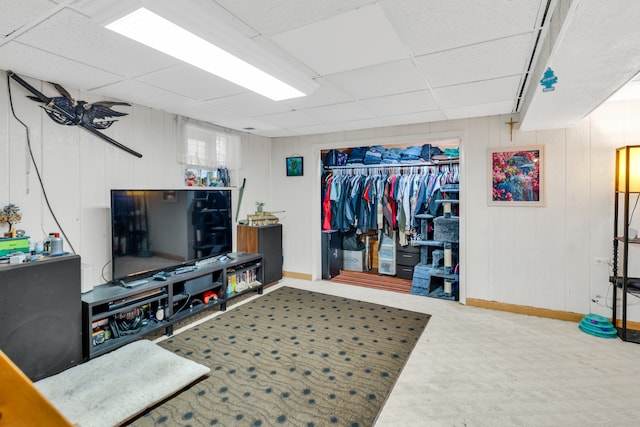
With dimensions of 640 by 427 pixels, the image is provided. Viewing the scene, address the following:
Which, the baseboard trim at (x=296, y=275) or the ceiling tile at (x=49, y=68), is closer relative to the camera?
the ceiling tile at (x=49, y=68)

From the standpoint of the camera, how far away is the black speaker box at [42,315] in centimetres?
201

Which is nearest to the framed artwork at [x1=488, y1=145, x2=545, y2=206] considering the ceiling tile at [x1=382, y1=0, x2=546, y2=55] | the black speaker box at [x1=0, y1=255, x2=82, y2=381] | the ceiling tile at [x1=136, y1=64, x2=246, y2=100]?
the ceiling tile at [x1=382, y1=0, x2=546, y2=55]

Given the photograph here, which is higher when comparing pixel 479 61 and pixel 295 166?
pixel 479 61

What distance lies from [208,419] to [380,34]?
2.41m

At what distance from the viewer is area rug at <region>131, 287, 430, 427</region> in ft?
6.36

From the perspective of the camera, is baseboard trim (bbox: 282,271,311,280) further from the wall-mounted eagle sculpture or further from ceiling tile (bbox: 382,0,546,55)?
ceiling tile (bbox: 382,0,546,55)

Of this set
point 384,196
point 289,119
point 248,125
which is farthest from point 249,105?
point 384,196

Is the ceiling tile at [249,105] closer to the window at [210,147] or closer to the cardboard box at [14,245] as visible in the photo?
the window at [210,147]

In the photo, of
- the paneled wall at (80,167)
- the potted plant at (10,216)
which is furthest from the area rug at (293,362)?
the potted plant at (10,216)

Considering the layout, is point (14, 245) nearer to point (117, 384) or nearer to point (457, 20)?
point (117, 384)

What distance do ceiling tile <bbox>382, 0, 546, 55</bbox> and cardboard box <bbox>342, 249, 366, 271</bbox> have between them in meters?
4.17

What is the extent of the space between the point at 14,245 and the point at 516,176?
14.7ft

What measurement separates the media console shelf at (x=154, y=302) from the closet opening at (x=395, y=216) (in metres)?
1.86

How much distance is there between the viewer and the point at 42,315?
7.07ft
